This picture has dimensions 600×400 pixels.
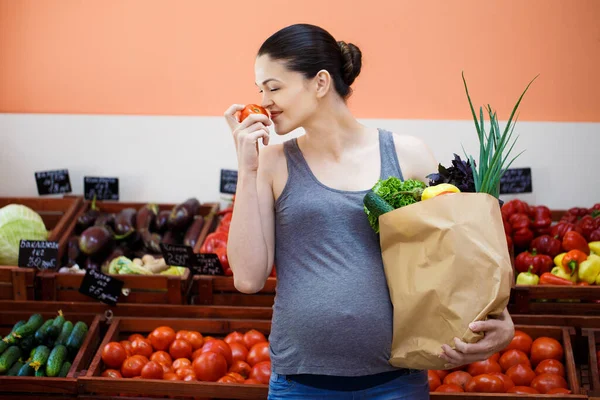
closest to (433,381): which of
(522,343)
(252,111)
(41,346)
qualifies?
(522,343)

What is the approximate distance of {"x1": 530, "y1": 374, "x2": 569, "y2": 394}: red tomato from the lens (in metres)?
2.77

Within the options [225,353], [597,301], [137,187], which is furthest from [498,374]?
[137,187]

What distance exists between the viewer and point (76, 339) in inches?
122

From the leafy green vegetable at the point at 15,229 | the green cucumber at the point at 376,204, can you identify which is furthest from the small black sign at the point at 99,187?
the green cucumber at the point at 376,204

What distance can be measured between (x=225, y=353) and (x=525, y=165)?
1842 mm

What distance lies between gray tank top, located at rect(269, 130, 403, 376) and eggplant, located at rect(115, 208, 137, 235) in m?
2.16

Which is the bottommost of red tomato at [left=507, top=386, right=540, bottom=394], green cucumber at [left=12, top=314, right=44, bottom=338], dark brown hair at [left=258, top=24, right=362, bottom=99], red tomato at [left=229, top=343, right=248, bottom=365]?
red tomato at [left=507, top=386, right=540, bottom=394]

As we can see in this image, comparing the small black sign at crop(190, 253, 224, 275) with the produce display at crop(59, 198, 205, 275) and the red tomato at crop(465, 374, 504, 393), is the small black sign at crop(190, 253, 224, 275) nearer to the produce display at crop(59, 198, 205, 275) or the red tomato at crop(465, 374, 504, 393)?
the produce display at crop(59, 198, 205, 275)

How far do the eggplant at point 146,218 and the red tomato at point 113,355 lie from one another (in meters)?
1.03

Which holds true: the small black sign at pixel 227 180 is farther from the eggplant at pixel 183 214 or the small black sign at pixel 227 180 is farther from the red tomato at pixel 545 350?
the red tomato at pixel 545 350

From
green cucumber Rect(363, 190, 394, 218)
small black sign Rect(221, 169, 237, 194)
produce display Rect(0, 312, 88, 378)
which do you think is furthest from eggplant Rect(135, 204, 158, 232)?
green cucumber Rect(363, 190, 394, 218)

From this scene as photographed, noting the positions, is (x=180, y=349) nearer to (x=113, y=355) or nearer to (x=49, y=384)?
(x=113, y=355)

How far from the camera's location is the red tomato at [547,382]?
2.77 m

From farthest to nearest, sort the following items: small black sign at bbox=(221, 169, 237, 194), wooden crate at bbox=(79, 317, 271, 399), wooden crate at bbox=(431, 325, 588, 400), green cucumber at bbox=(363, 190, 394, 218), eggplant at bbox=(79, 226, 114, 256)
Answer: small black sign at bbox=(221, 169, 237, 194) → eggplant at bbox=(79, 226, 114, 256) → wooden crate at bbox=(79, 317, 271, 399) → wooden crate at bbox=(431, 325, 588, 400) → green cucumber at bbox=(363, 190, 394, 218)
